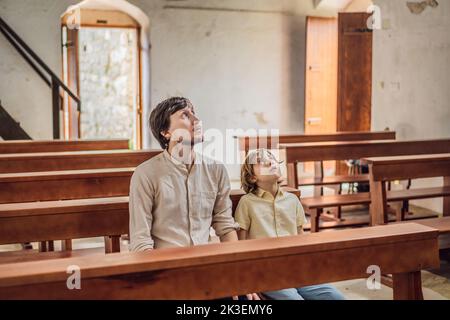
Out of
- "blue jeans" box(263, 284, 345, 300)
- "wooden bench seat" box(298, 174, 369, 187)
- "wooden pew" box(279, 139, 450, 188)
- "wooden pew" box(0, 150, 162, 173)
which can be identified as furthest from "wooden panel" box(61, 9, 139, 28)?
"blue jeans" box(263, 284, 345, 300)

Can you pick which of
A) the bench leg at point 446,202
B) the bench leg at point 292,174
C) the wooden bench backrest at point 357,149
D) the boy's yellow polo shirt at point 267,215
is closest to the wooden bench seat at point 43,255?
the boy's yellow polo shirt at point 267,215

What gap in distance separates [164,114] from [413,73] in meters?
5.17

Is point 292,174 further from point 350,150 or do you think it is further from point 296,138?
point 296,138

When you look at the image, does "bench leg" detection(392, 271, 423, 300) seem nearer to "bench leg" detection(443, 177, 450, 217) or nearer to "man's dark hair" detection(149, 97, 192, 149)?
"man's dark hair" detection(149, 97, 192, 149)

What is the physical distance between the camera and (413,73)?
7.03 m

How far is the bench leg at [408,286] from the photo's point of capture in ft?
6.54

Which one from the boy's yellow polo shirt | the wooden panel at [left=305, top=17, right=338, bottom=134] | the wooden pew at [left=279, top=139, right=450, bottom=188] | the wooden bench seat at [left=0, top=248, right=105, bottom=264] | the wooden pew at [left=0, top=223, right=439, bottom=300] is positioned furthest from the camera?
the wooden panel at [left=305, top=17, right=338, bottom=134]

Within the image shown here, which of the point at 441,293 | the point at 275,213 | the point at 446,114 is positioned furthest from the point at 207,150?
the point at 275,213

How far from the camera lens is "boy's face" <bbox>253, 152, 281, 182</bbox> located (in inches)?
110

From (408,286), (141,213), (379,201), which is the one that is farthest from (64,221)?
(379,201)

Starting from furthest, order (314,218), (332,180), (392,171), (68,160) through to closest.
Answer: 1. (332,180)
2. (314,218)
3. (68,160)
4. (392,171)

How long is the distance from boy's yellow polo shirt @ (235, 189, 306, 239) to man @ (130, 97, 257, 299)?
0.43 ft

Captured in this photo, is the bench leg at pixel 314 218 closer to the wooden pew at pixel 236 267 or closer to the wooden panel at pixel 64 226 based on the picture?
the wooden panel at pixel 64 226
